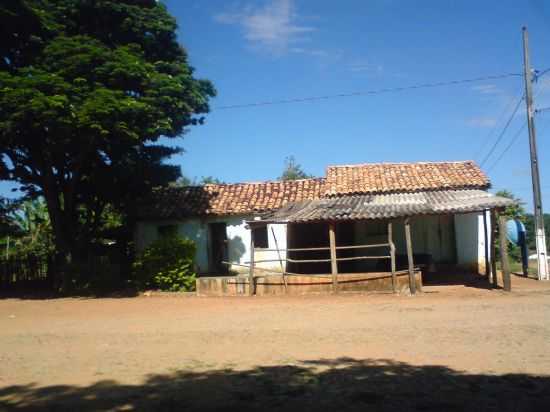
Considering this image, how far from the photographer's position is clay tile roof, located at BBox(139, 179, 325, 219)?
20125mm

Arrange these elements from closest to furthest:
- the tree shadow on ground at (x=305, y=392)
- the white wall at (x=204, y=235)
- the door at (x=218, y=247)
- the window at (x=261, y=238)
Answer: the tree shadow on ground at (x=305, y=392) < the window at (x=261, y=238) < the white wall at (x=204, y=235) < the door at (x=218, y=247)

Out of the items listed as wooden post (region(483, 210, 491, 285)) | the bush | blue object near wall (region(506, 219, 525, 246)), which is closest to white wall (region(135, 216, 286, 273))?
the bush

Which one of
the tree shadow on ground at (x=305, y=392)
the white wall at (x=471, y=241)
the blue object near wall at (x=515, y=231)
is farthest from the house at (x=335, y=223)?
the tree shadow on ground at (x=305, y=392)

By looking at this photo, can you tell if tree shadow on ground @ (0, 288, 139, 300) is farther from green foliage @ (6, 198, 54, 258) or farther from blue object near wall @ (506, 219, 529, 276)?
blue object near wall @ (506, 219, 529, 276)

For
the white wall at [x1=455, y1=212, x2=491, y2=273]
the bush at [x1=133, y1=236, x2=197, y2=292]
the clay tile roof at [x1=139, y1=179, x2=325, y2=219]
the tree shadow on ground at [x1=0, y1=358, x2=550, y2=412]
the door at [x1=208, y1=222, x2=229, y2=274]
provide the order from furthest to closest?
the door at [x1=208, y1=222, x2=229, y2=274] < the clay tile roof at [x1=139, y1=179, x2=325, y2=219] < the white wall at [x1=455, y1=212, x2=491, y2=273] < the bush at [x1=133, y1=236, x2=197, y2=292] < the tree shadow on ground at [x1=0, y1=358, x2=550, y2=412]

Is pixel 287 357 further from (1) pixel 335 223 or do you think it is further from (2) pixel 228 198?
(2) pixel 228 198

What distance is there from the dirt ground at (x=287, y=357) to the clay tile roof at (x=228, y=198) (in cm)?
751

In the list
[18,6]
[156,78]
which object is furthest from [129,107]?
[18,6]

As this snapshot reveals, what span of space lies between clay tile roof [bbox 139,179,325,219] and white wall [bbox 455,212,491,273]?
16.9 feet

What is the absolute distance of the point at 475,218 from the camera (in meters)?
18.0

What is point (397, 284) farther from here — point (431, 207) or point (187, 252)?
point (187, 252)

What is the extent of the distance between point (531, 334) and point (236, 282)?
29.7 ft

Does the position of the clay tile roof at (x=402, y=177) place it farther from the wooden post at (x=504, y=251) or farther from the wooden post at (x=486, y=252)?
the wooden post at (x=504, y=251)

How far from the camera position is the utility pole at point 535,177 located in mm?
16625
